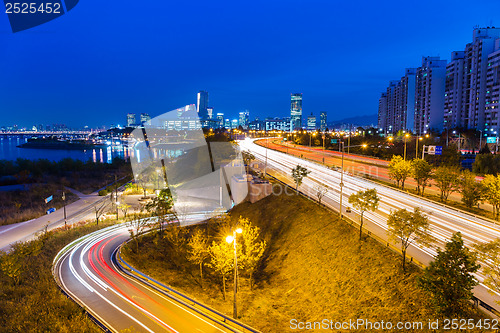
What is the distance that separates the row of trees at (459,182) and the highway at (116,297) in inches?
706

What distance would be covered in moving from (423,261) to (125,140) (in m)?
207

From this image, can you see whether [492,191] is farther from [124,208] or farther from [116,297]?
[124,208]

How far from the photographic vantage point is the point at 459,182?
860 inches

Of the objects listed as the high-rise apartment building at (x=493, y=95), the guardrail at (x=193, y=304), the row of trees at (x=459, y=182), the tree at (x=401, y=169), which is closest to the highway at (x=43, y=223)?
the guardrail at (x=193, y=304)

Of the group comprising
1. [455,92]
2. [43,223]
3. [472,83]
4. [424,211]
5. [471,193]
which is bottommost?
[43,223]

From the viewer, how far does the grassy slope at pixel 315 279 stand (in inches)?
467

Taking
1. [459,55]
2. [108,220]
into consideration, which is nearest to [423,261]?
[108,220]

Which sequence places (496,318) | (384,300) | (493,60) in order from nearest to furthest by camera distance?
1. (496,318)
2. (384,300)
3. (493,60)

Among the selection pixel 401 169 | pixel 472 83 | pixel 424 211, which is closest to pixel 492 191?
pixel 424 211

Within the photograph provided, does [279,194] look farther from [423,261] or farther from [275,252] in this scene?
[423,261]

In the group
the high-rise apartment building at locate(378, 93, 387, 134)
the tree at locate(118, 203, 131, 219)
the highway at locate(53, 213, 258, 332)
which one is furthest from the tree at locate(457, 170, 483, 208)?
the high-rise apartment building at locate(378, 93, 387, 134)

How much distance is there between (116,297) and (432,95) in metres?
103

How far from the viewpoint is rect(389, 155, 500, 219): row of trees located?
18.1 meters

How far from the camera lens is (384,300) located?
1177 cm
